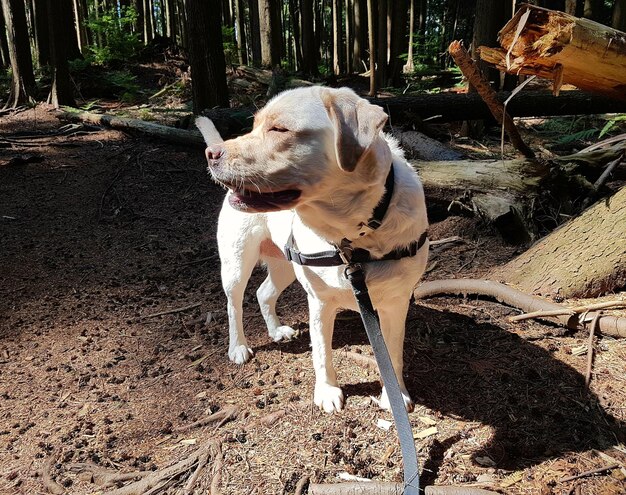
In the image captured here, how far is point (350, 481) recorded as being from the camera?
281 cm

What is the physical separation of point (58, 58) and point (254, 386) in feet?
35.8

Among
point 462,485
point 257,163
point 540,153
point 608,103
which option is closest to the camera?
point 257,163

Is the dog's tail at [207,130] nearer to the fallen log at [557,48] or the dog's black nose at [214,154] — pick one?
the dog's black nose at [214,154]

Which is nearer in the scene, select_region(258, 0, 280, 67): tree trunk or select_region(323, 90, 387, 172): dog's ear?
select_region(323, 90, 387, 172): dog's ear

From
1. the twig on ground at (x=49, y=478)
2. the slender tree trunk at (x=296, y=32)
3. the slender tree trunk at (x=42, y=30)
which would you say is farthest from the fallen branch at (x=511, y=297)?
the slender tree trunk at (x=296, y=32)

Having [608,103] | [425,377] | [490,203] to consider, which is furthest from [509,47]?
[608,103]

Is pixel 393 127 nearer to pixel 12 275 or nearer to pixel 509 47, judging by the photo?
pixel 509 47

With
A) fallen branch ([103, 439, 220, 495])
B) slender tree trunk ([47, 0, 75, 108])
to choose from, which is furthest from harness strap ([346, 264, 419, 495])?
slender tree trunk ([47, 0, 75, 108])

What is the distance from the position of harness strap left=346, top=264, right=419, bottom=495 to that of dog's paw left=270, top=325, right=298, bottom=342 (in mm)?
1837

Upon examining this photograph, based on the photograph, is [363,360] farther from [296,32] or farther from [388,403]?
[296,32]

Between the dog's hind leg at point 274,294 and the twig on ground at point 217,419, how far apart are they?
3.69 feet

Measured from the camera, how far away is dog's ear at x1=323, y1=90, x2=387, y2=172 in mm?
2420

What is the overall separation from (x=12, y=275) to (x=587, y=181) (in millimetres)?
6369

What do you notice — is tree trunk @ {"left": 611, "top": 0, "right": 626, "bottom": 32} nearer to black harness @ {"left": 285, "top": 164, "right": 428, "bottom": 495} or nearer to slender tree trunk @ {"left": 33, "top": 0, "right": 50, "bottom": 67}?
black harness @ {"left": 285, "top": 164, "right": 428, "bottom": 495}
